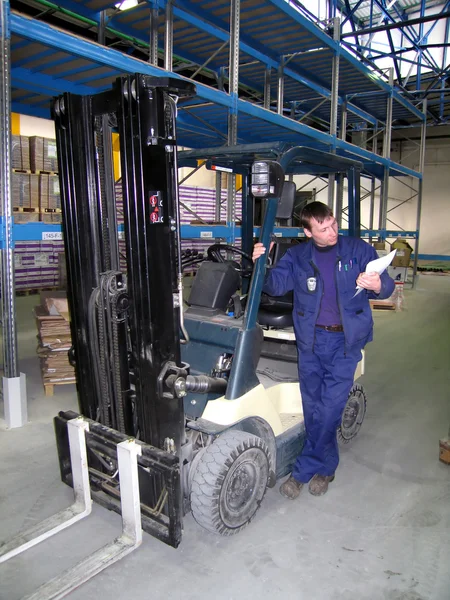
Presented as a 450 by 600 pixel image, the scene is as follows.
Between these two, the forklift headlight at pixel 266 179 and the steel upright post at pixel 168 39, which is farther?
the steel upright post at pixel 168 39

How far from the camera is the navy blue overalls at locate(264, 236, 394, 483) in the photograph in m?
3.00

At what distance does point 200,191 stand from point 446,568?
45.2 ft

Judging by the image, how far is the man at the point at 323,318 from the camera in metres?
3.00

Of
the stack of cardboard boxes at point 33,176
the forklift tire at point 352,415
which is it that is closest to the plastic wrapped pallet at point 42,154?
the stack of cardboard boxes at point 33,176

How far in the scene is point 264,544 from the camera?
267 centimetres

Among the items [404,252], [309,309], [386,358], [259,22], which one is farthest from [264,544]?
[404,252]

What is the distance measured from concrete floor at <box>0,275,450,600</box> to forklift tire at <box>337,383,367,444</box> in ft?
0.39

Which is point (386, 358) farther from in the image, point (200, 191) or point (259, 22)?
point (200, 191)

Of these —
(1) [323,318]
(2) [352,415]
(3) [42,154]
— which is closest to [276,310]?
(1) [323,318]

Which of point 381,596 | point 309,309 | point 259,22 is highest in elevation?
point 259,22

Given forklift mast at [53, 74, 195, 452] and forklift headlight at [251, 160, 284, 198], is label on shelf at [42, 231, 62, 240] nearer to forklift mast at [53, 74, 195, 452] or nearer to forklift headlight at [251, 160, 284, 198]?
forklift mast at [53, 74, 195, 452]

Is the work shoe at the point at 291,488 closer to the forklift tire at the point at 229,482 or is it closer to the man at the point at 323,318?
the man at the point at 323,318

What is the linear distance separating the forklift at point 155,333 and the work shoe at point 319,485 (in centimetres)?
37

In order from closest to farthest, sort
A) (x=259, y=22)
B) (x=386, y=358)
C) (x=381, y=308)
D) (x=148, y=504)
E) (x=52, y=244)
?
(x=148, y=504), (x=386, y=358), (x=259, y=22), (x=381, y=308), (x=52, y=244)
